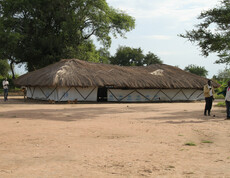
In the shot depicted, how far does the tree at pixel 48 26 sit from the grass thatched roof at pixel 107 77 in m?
7.12

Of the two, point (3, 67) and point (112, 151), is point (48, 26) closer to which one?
point (3, 67)

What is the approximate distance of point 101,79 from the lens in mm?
22438

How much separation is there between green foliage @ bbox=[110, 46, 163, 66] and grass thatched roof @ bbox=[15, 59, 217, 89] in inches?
1114

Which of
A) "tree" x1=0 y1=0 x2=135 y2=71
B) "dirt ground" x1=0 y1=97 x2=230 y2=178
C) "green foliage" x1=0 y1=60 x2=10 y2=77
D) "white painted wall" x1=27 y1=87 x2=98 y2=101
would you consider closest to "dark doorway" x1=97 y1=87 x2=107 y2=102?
"white painted wall" x1=27 y1=87 x2=98 y2=101

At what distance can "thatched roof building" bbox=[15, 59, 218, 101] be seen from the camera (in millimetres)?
21453

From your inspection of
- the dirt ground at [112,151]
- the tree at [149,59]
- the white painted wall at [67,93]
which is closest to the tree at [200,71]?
the tree at [149,59]

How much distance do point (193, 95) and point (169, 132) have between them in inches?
744

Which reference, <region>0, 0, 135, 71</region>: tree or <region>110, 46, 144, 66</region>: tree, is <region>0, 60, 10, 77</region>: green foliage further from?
<region>110, 46, 144, 66</region>: tree

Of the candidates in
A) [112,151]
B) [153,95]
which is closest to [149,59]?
[153,95]

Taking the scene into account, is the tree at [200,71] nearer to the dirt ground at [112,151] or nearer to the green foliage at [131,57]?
the green foliage at [131,57]

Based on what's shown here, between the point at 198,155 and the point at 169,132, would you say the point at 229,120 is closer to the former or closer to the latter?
the point at 169,132

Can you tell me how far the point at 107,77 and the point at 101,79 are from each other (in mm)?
723

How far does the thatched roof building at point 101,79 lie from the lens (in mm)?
21453

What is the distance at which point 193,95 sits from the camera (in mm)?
26344
